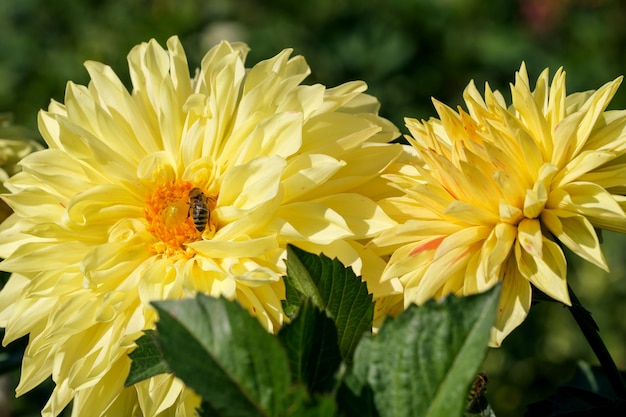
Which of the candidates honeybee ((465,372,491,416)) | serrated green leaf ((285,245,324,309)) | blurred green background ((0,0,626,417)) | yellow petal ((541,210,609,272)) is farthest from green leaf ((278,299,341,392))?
blurred green background ((0,0,626,417))

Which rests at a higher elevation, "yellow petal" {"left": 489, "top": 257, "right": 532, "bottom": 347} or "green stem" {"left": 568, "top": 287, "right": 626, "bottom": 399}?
"yellow petal" {"left": 489, "top": 257, "right": 532, "bottom": 347}

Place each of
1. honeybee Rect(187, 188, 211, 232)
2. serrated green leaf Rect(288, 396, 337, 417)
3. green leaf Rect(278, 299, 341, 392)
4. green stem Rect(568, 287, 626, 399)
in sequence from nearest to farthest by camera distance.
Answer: serrated green leaf Rect(288, 396, 337, 417) < green leaf Rect(278, 299, 341, 392) < green stem Rect(568, 287, 626, 399) < honeybee Rect(187, 188, 211, 232)

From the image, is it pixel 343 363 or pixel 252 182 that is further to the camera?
pixel 252 182

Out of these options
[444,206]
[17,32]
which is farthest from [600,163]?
[17,32]

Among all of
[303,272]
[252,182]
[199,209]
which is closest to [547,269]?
[303,272]

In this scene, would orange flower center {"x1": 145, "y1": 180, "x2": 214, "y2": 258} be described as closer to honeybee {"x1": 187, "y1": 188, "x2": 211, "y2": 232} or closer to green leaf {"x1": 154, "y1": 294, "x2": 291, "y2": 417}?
honeybee {"x1": 187, "y1": 188, "x2": 211, "y2": 232}

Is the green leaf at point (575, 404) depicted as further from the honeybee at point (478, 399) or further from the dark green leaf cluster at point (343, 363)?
the dark green leaf cluster at point (343, 363)

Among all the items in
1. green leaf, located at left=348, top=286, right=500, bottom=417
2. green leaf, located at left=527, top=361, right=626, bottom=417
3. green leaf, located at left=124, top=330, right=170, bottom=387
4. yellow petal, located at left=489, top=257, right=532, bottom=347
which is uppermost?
green leaf, located at left=124, top=330, right=170, bottom=387

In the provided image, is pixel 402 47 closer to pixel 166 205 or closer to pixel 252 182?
pixel 166 205
